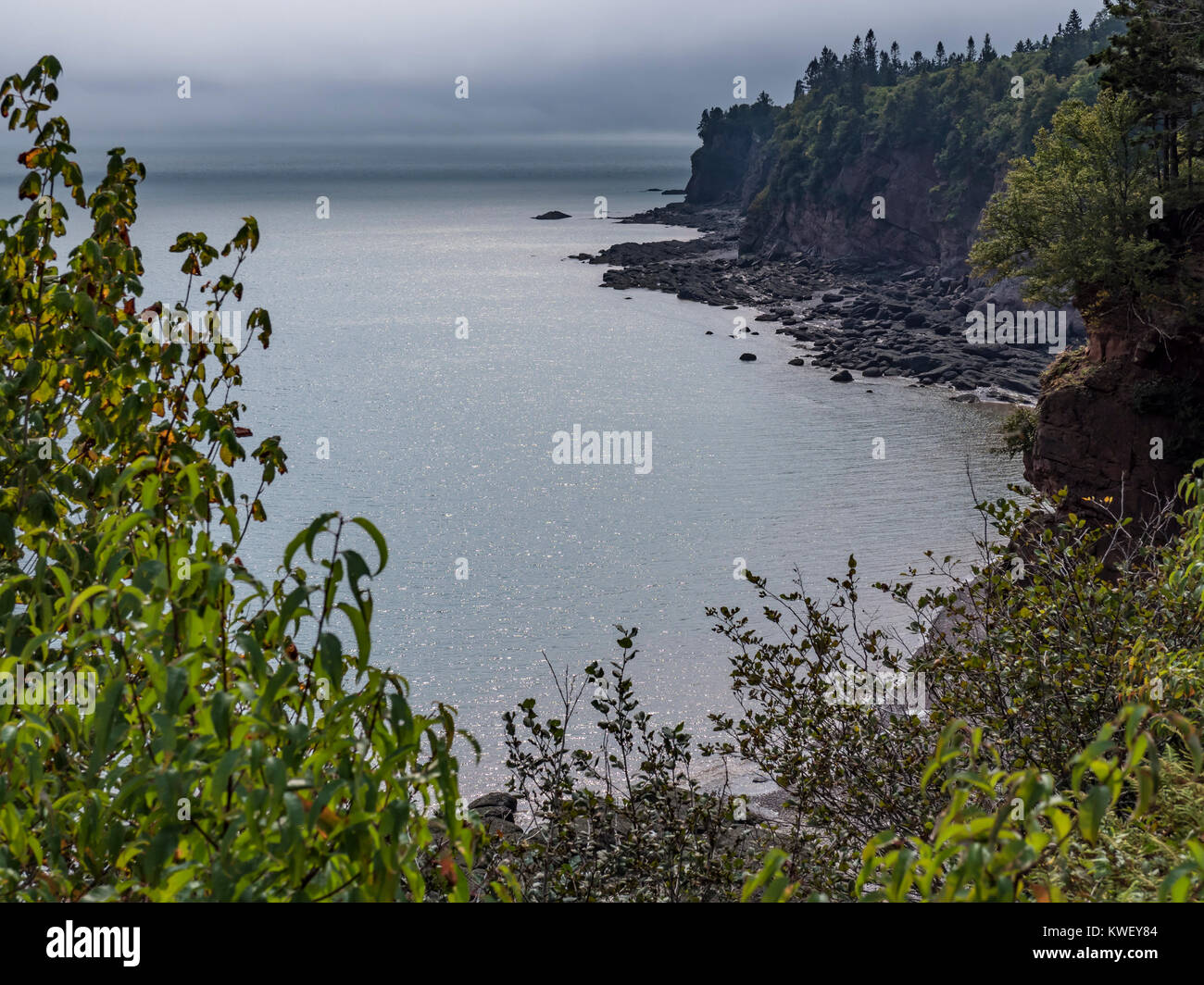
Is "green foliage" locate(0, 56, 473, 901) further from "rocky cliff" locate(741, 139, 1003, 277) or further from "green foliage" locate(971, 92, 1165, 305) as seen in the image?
"rocky cliff" locate(741, 139, 1003, 277)

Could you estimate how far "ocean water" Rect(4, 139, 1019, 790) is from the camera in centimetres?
2853

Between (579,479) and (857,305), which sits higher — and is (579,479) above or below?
below

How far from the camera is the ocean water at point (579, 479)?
28.5 meters

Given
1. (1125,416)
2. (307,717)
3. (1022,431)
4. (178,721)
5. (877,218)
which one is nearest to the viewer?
(178,721)

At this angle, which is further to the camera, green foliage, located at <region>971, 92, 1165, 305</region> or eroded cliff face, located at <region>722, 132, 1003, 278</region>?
eroded cliff face, located at <region>722, 132, 1003, 278</region>

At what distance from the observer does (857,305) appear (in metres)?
86.3

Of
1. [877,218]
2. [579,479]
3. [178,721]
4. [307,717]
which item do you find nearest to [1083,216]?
[579,479]

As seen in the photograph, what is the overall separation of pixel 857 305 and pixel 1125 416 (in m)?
62.2

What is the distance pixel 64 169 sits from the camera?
250 inches

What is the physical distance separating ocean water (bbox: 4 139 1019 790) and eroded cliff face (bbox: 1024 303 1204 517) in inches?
248

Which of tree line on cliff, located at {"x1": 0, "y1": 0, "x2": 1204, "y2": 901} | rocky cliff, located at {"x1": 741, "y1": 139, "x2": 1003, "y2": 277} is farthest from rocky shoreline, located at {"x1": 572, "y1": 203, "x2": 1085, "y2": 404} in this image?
tree line on cliff, located at {"x1": 0, "y1": 0, "x2": 1204, "y2": 901}

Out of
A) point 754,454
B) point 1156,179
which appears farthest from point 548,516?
point 1156,179

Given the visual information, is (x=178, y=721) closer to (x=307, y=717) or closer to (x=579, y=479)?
(x=307, y=717)
